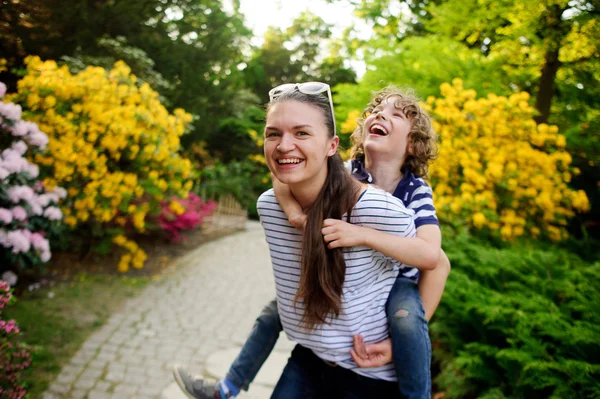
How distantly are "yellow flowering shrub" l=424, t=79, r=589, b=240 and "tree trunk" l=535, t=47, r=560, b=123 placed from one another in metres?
0.20

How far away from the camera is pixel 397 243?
4.30 feet

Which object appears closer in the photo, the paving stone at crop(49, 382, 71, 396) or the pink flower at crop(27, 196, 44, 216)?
Answer: the paving stone at crop(49, 382, 71, 396)

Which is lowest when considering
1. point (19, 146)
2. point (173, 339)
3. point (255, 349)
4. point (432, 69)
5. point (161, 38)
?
point (173, 339)

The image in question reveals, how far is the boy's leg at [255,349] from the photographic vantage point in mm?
1961

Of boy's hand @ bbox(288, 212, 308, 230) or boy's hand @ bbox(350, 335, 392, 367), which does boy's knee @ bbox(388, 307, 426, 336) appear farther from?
boy's hand @ bbox(288, 212, 308, 230)

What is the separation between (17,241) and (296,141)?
9.89 feet

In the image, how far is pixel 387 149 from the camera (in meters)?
1.64

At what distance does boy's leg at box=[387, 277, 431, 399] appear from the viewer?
1.39 m

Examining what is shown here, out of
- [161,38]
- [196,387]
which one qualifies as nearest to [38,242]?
[196,387]

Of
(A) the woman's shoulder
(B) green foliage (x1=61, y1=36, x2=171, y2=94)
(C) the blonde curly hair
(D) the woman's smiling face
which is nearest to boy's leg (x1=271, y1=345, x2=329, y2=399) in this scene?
(A) the woman's shoulder

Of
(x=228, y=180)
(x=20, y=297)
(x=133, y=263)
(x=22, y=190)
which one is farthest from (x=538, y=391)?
(x=228, y=180)

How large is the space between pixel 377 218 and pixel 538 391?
1.66 meters

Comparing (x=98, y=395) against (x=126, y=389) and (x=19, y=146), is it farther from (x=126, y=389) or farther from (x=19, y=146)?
(x=19, y=146)

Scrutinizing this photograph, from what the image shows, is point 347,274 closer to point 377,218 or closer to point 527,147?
point 377,218
